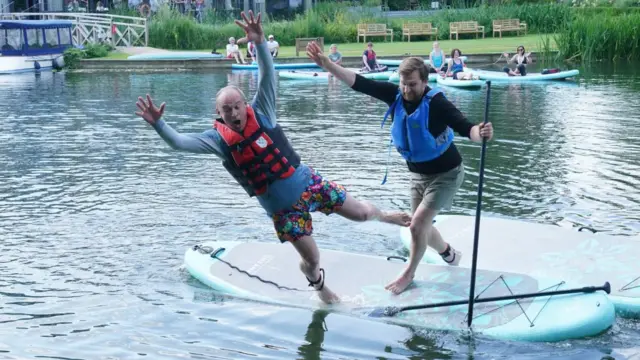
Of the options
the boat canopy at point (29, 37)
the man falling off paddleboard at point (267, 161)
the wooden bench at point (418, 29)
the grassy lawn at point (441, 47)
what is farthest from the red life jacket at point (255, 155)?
the wooden bench at point (418, 29)

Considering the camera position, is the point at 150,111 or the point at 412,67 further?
the point at 412,67

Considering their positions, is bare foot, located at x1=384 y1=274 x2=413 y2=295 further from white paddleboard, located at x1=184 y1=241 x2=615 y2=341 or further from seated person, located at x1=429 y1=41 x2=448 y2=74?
seated person, located at x1=429 y1=41 x2=448 y2=74

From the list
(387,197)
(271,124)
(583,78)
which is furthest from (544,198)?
(583,78)

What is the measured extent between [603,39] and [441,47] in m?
8.56

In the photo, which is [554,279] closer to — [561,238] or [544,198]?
[561,238]

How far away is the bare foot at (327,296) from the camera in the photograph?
7.36 meters

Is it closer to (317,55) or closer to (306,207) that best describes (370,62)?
(317,55)

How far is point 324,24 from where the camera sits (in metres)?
42.4

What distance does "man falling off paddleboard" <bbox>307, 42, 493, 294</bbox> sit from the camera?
6738 millimetres

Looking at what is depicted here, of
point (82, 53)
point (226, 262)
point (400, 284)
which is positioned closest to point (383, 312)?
point (400, 284)

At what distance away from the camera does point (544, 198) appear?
11.3m

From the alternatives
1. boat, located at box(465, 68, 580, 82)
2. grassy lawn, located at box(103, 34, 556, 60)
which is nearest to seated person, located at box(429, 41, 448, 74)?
boat, located at box(465, 68, 580, 82)

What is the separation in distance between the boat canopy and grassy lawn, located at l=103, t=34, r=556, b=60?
249 centimetres

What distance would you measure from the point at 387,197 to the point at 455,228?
2573mm
